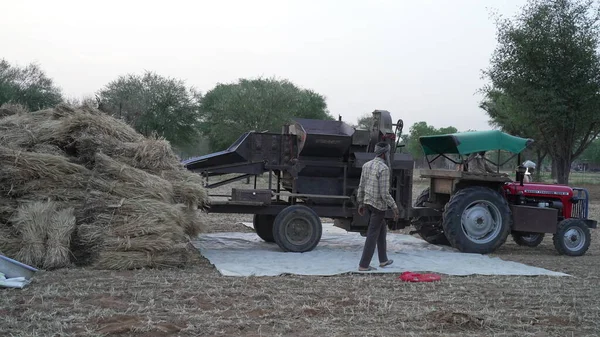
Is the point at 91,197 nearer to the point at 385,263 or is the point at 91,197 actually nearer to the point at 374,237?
the point at 374,237

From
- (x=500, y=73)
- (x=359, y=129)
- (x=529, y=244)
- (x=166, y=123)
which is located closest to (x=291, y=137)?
(x=359, y=129)

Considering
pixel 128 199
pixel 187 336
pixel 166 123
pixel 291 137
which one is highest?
pixel 166 123

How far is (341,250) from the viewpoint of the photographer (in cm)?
1087

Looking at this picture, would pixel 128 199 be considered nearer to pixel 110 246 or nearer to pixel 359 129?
pixel 110 246

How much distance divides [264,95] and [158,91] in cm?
670

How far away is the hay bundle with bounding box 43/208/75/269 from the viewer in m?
7.95

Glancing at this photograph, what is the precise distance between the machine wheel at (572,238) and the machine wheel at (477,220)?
938 millimetres

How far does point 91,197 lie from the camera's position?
845cm

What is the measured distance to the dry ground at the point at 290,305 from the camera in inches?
217

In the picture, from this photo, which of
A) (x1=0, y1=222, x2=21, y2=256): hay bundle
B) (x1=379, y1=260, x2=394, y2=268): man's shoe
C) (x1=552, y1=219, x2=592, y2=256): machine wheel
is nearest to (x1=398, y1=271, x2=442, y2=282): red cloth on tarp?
(x1=379, y1=260, x2=394, y2=268): man's shoe

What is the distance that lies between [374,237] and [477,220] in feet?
10.3

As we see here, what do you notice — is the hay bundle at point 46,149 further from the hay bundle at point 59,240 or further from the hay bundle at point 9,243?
the hay bundle at point 9,243

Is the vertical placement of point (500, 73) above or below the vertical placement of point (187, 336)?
above

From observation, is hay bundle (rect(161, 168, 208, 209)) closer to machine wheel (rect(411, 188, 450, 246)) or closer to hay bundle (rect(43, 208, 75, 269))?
hay bundle (rect(43, 208, 75, 269))
